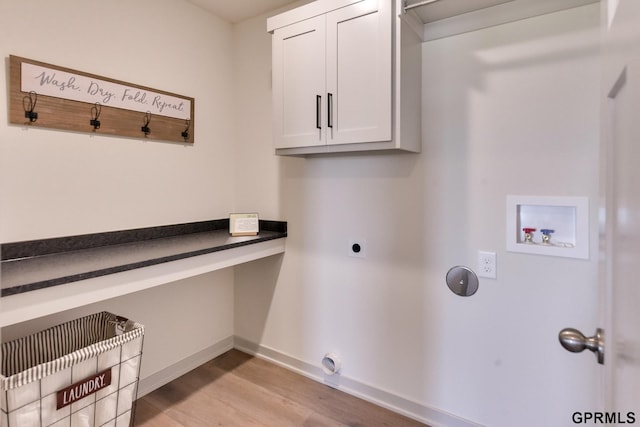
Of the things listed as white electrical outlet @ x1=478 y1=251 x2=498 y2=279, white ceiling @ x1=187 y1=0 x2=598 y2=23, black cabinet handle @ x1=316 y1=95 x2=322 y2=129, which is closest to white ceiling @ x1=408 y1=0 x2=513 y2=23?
white ceiling @ x1=187 y1=0 x2=598 y2=23

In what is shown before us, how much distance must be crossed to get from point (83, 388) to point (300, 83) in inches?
69.8

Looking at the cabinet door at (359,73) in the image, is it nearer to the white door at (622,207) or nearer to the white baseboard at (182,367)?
the white door at (622,207)

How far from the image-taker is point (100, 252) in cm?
167

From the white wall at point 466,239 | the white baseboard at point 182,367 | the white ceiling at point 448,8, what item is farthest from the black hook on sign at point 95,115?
the white ceiling at point 448,8

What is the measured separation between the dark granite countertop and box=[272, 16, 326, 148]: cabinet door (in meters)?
0.73

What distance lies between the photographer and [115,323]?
65.0 inches

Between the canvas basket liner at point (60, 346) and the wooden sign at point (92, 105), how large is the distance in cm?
99

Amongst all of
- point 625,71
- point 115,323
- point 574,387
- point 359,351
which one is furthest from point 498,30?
point 115,323

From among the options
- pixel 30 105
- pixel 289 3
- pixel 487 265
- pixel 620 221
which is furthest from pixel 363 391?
pixel 289 3

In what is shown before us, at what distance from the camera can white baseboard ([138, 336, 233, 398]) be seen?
206 centimetres

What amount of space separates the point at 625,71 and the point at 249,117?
2.29 meters

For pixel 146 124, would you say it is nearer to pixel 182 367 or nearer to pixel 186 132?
pixel 186 132

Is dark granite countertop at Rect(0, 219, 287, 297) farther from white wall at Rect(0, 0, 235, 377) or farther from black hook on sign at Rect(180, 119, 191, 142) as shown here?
black hook on sign at Rect(180, 119, 191, 142)

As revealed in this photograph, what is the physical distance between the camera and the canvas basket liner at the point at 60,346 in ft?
4.04
